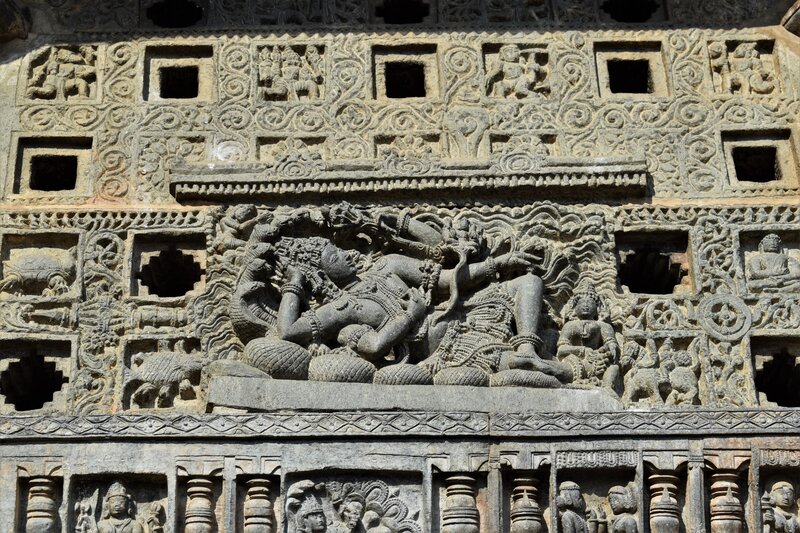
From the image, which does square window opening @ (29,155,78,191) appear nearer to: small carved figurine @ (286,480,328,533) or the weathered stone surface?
the weathered stone surface

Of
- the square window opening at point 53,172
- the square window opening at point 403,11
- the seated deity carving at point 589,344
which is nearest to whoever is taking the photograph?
the seated deity carving at point 589,344

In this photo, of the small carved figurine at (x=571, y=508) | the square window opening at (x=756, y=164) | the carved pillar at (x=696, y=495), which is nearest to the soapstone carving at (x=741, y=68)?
the square window opening at (x=756, y=164)

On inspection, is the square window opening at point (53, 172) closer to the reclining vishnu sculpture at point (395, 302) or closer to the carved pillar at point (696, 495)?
the reclining vishnu sculpture at point (395, 302)

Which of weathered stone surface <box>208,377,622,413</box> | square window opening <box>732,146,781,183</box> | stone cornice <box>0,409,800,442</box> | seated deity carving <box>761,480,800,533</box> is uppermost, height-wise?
square window opening <box>732,146,781,183</box>

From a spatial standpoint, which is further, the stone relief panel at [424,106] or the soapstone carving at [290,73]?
the soapstone carving at [290,73]

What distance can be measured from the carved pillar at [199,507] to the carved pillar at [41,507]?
0.77 m

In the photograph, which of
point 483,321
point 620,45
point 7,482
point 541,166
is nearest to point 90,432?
point 7,482

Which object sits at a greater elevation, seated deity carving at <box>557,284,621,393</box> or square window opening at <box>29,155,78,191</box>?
square window opening at <box>29,155,78,191</box>

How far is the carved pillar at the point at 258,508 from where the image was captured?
10305 mm

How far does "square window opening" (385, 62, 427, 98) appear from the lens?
1237cm

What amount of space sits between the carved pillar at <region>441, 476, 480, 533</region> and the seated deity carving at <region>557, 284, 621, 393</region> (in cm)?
104

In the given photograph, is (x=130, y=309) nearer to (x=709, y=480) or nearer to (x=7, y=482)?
(x=7, y=482)

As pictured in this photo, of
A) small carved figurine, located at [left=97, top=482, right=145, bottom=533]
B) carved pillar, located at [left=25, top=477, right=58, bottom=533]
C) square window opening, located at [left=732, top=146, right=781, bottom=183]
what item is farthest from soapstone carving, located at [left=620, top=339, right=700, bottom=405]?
carved pillar, located at [left=25, top=477, right=58, bottom=533]

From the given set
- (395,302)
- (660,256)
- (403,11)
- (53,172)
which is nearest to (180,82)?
(53,172)
